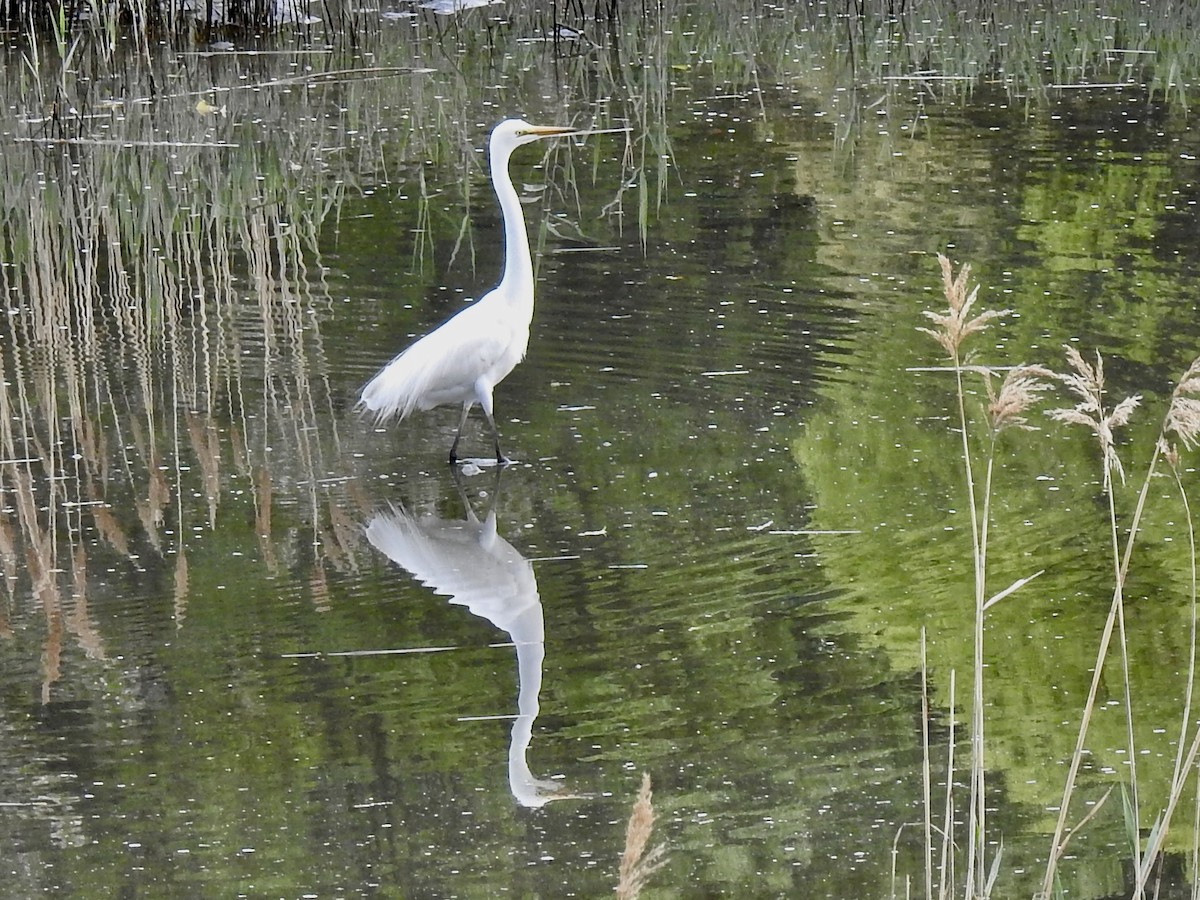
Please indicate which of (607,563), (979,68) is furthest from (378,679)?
(979,68)

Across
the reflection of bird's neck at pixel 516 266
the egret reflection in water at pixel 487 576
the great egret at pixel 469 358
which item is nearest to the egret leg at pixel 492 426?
the great egret at pixel 469 358

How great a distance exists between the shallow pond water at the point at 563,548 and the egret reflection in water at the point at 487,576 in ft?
0.05

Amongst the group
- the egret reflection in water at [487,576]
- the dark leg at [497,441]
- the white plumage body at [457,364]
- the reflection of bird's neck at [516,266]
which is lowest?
the egret reflection in water at [487,576]

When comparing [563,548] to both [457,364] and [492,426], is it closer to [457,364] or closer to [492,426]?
[492,426]

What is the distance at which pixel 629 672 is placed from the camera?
4.04 m

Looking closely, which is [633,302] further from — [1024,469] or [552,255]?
[1024,469]

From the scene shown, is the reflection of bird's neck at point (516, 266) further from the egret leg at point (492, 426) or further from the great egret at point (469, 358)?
the egret leg at point (492, 426)

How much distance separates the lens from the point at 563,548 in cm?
481

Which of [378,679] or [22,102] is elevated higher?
[22,102]

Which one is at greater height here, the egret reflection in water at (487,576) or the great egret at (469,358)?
the great egret at (469,358)

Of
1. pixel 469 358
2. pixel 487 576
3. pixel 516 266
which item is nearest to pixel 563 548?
pixel 487 576

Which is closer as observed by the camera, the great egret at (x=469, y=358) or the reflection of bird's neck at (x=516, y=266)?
the great egret at (x=469, y=358)

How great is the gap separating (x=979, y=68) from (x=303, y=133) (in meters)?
5.02

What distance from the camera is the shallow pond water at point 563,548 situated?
3.45 m
